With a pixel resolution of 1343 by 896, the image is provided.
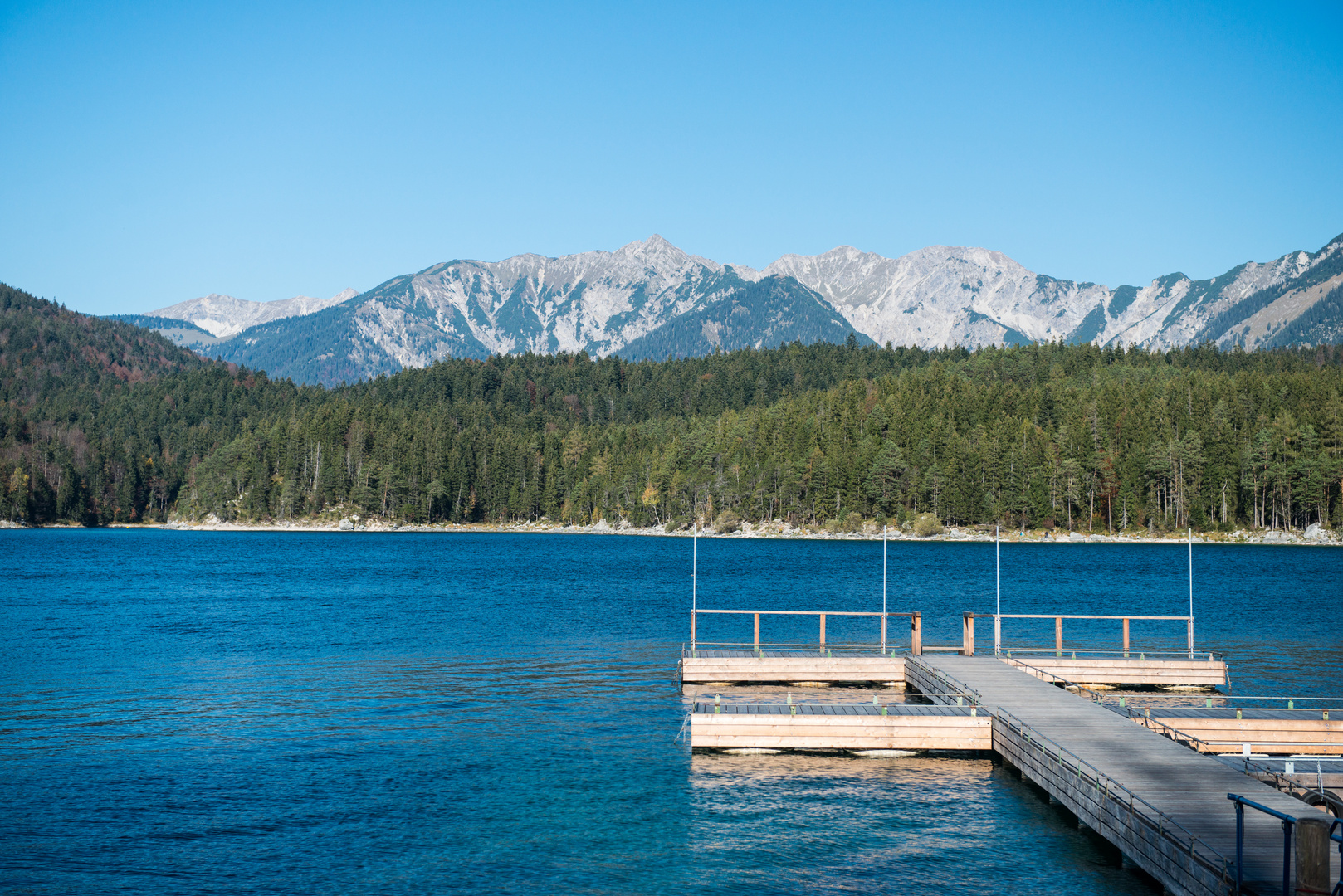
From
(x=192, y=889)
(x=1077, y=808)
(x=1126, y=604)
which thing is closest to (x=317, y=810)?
(x=192, y=889)

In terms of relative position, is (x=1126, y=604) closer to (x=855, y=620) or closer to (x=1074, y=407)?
(x=855, y=620)

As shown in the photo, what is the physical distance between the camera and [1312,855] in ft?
45.4

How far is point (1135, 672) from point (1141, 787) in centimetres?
1952

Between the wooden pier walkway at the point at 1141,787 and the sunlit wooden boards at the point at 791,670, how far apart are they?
6.06 metres

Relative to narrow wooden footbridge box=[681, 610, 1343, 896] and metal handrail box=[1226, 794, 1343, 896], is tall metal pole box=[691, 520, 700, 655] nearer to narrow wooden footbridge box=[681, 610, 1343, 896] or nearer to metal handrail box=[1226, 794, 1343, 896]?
narrow wooden footbridge box=[681, 610, 1343, 896]

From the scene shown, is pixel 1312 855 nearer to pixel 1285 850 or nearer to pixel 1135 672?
pixel 1285 850

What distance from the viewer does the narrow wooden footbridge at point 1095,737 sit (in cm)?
1684

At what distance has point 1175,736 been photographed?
2645cm

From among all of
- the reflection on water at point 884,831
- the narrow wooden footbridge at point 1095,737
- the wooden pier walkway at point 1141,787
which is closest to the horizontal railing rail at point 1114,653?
the narrow wooden footbridge at point 1095,737

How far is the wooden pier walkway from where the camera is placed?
17.1 metres

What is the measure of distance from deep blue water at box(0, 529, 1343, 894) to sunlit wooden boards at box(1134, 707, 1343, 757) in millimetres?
5339

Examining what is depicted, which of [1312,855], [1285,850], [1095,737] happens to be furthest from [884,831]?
[1312,855]

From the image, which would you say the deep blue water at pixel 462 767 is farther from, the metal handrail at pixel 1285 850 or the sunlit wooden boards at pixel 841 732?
the metal handrail at pixel 1285 850

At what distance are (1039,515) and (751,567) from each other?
74678 millimetres
